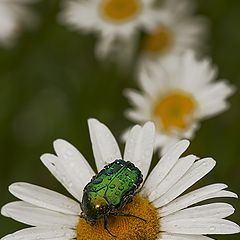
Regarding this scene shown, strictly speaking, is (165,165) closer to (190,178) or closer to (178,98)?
(190,178)

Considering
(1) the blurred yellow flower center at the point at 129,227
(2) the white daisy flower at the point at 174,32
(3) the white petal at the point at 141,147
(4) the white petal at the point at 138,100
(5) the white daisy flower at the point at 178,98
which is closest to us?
(1) the blurred yellow flower center at the point at 129,227

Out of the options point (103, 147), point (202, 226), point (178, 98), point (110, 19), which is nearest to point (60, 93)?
point (110, 19)

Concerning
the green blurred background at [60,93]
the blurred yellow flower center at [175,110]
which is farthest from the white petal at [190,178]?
the green blurred background at [60,93]

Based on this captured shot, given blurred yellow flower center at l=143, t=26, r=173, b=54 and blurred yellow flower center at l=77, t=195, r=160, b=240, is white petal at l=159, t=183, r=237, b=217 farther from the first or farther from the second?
blurred yellow flower center at l=143, t=26, r=173, b=54

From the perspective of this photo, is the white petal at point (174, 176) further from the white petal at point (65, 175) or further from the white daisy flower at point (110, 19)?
the white daisy flower at point (110, 19)

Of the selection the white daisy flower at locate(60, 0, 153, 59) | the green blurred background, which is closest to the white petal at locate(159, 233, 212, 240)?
the green blurred background

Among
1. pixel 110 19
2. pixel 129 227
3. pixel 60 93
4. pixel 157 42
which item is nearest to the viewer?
pixel 129 227
